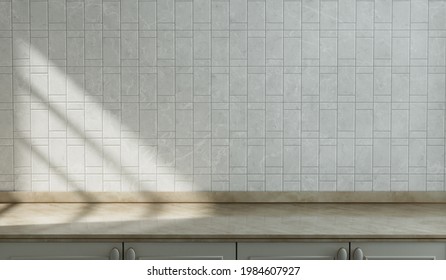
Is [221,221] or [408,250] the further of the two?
[221,221]

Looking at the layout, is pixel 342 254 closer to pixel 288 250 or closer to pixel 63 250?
pixel 288 250

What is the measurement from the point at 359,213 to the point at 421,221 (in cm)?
28

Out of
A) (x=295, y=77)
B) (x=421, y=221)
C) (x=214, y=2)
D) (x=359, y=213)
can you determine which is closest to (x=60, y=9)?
(x=214, y=2)

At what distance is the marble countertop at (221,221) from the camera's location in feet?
7.54

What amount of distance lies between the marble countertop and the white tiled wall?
0.48 feet

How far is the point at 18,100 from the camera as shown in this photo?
2.90m

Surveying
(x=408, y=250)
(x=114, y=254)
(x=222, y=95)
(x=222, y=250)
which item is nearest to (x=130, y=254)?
(x=114, y=254)

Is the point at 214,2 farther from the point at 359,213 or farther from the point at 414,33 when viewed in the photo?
the point at 359,213

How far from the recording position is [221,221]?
8.27ft

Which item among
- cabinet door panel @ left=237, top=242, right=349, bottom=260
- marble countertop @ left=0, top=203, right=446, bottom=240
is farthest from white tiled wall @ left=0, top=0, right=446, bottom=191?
cabinet door panel @ left=237, top=242, right=349, bottom=260

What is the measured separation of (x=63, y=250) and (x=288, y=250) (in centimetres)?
86

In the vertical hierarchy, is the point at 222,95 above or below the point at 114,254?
above

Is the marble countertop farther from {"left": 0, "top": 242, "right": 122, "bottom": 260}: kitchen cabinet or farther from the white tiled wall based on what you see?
the white tiled wall

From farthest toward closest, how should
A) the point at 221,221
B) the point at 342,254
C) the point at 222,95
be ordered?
the point at 222,95
the point at 221,221
the point at 342,254
